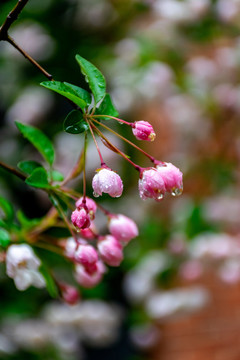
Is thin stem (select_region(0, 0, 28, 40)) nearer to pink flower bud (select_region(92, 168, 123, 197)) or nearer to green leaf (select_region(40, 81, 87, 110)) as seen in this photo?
green leaf (select_region(40, 81, 87, 110))

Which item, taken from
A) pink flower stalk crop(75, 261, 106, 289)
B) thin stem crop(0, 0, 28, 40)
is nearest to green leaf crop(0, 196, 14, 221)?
pink flower stalk crop(75, 261, 106, 289)

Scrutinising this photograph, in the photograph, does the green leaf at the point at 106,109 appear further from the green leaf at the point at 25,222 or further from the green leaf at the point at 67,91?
the green leaf at the point at 25,222

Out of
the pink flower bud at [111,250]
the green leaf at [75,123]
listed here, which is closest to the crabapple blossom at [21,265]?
the pink flower bud at [111,250]

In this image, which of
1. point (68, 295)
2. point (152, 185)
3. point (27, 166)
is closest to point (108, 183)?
point (152, 185)

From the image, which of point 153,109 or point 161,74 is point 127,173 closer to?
point 161,74

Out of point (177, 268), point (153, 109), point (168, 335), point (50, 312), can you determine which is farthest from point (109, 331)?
point (153, 109)

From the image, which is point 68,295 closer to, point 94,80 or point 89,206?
point 89,206
